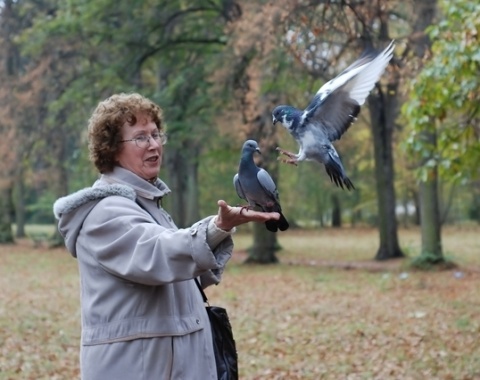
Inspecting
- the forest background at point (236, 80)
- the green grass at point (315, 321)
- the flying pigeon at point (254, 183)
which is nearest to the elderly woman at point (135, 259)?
the flying pigeon at point (254, 183)

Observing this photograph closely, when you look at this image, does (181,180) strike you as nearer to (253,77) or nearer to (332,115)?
(253,77)

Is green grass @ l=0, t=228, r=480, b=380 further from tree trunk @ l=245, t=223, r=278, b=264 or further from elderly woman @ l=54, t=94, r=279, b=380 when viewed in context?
elderly woman @ l=54, t=94, r=279, b=380

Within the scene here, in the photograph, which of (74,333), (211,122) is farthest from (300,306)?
(211,122)

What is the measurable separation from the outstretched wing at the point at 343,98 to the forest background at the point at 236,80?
4.78 metres

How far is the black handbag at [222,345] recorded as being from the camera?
3.31 meters

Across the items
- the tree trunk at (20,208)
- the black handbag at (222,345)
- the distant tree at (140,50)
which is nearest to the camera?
the black handbag at (222,345)

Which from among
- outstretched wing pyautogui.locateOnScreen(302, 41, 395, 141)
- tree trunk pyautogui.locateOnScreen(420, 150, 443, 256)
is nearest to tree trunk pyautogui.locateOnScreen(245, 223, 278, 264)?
tree trunk pyautogui.locateOnScreen(420, 150, 443, 256)

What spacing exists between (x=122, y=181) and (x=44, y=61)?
73.0 ft

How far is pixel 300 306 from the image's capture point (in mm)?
13477

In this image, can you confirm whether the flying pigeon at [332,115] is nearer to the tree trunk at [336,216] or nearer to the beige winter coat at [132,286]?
the beige winter coat at [132,286]

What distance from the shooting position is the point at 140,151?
3168 mm

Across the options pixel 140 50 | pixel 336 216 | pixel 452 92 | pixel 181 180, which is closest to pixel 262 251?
pixel 140 50

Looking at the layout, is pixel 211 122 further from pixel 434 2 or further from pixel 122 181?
pixel 122 181

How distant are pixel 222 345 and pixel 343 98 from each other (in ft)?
4.67
